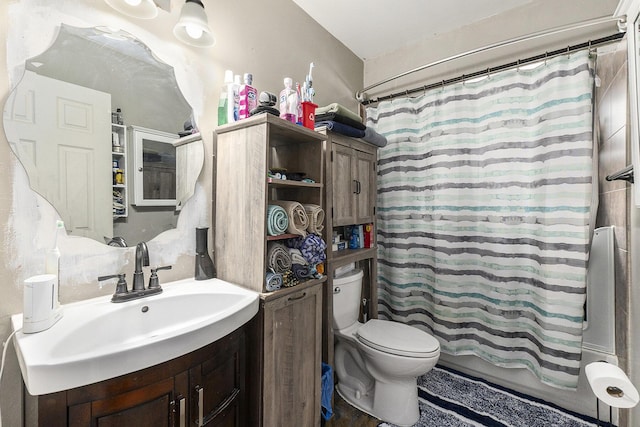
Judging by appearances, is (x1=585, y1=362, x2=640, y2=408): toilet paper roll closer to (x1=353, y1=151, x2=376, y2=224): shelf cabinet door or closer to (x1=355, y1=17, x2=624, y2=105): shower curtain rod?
(x1=353, y1=151, x2=376, y2=224): shelf cabinet door

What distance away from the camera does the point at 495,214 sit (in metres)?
1.86

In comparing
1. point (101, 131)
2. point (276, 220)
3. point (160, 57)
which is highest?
point (160, 57)

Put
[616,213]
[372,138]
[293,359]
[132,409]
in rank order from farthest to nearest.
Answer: [372,138] < [616,213] < [293,359] < [132,409]

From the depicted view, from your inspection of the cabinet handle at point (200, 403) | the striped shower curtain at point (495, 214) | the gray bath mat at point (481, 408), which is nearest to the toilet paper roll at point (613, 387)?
the striped shower curtain at point (495, 214)

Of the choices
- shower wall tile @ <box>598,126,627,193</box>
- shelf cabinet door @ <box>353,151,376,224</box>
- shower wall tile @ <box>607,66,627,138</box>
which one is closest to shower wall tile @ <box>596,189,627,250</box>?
shower wall tile @ <box>598,126,627,193</box>

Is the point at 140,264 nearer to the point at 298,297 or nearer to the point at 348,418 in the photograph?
the point at 298,297

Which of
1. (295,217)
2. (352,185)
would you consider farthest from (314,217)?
(352,185)

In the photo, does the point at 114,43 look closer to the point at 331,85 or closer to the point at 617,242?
the point at 331,85

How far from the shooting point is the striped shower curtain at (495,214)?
1596 millimetres

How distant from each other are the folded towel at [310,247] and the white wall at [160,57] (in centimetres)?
44

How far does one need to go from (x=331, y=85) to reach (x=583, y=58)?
1514 mm

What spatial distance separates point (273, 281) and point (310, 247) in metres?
0.27

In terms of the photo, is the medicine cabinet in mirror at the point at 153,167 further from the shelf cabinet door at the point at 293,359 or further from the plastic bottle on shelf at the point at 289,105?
the shelf cabinet door at the point at 293,359

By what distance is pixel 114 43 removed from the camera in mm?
1062
